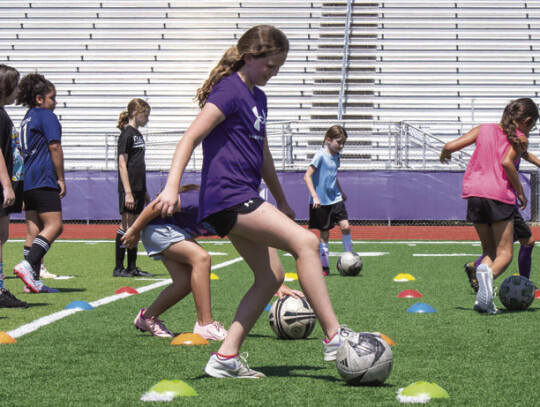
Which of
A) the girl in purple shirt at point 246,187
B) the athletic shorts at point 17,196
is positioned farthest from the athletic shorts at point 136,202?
the girl in purple shirt at point 246,187

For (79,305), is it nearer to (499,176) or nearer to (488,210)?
(488,210)

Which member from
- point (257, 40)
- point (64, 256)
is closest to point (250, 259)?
point (257, 40)

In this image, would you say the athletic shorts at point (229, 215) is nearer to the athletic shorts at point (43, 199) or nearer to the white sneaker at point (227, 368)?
the white sneaker at point (227, 368)

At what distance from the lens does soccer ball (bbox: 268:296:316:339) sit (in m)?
5.25

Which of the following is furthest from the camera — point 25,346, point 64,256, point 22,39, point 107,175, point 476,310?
point 22,39

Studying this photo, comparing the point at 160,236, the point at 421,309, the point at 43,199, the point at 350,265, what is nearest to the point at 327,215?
the point at 350,265

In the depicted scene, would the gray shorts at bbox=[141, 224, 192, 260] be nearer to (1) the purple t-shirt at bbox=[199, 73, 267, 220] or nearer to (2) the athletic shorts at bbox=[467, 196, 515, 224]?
(1) the purple t-shirt at bbox=[199, 73, 267, 220]

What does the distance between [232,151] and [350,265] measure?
593cm

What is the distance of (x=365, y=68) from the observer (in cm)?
2491

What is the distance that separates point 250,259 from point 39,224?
186 inches

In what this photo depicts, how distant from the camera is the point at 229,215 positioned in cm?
390

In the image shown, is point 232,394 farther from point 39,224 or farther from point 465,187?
point 39,224

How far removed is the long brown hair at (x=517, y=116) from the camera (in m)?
6.51

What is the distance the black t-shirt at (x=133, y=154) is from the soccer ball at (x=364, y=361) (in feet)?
19.9
